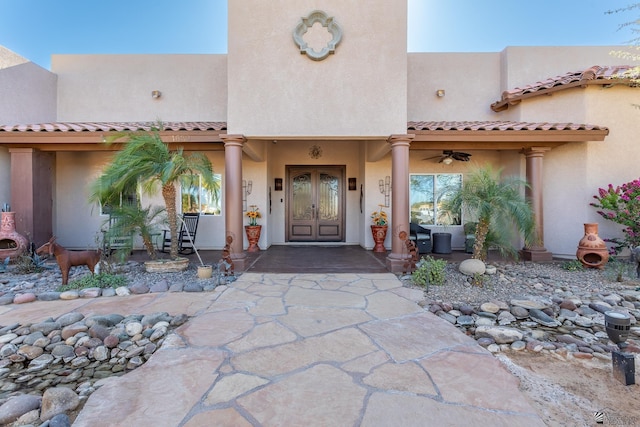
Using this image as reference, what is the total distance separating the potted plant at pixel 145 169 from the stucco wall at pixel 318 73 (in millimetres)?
1236

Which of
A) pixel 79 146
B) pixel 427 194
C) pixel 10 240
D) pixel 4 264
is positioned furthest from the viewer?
pixel 427 194

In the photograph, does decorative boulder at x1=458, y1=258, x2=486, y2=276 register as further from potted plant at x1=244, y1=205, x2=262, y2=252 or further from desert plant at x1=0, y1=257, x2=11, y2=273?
→ desert plant at x1=0, y1=257, x2=11, y2=273

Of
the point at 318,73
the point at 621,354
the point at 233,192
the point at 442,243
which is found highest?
→ the point at 318,73

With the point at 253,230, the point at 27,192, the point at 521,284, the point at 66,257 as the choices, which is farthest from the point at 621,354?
the point at 27,192

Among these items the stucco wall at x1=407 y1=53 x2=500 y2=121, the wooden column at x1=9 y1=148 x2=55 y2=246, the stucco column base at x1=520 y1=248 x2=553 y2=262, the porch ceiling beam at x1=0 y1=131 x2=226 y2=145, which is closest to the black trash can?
the stucco column base at x1=520 y1=248 x2=553 y2=262

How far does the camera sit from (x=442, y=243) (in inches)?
304

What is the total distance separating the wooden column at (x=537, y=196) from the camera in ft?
22.2

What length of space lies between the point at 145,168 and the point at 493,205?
19.0ft

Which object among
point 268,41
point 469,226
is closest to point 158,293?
point 268,41

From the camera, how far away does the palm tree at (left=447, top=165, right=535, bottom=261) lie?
203 inches

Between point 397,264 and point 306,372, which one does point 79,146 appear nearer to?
point 397,264

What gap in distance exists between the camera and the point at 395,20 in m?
5.80

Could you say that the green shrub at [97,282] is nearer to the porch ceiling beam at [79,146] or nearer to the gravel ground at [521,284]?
the porch ceiling beam at [79,146]

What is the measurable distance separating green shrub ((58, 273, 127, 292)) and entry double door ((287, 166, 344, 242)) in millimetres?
5143
